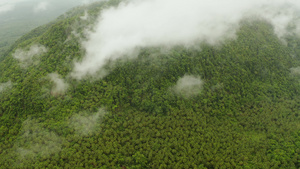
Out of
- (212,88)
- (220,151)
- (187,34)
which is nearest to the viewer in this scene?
(220,151)

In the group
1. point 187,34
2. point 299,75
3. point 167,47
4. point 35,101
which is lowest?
point 35,101

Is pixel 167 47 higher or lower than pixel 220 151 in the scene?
higher

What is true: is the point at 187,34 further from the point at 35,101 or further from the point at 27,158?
the point at 27,158

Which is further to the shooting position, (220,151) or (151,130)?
(151,130)

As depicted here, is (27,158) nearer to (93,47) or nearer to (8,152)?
(8,152)

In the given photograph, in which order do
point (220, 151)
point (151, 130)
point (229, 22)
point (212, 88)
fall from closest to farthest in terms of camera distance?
point (220, 151), point (151, 130), point (212, 88), point (229, 22)

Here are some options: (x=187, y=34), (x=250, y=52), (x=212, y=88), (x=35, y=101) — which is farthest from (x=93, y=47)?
(x=250, y=52)
